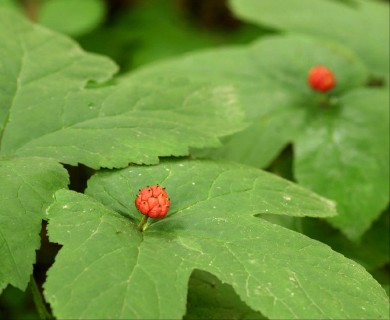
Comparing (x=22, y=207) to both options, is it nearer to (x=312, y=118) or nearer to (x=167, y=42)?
(x=312, y=118)

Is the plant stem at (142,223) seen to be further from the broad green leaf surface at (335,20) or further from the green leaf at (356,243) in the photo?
the broad green leaf surface at (335,20)

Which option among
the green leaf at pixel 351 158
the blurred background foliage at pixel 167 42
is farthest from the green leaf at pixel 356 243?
the green leaf at pixel 351 158

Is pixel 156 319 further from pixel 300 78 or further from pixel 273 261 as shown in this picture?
pixel 300 78

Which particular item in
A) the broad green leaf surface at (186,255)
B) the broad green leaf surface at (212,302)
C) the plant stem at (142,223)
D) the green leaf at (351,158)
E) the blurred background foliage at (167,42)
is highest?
the broad green leaf surface at (186,255)

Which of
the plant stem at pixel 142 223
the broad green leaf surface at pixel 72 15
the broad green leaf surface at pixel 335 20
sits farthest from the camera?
the broad green leaf surface at pixel 72 15

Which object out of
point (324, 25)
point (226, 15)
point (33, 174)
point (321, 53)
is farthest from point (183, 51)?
point (33, 174)

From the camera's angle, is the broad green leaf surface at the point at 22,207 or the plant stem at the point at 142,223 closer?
the broad green leaf surface at the point at 22,207
